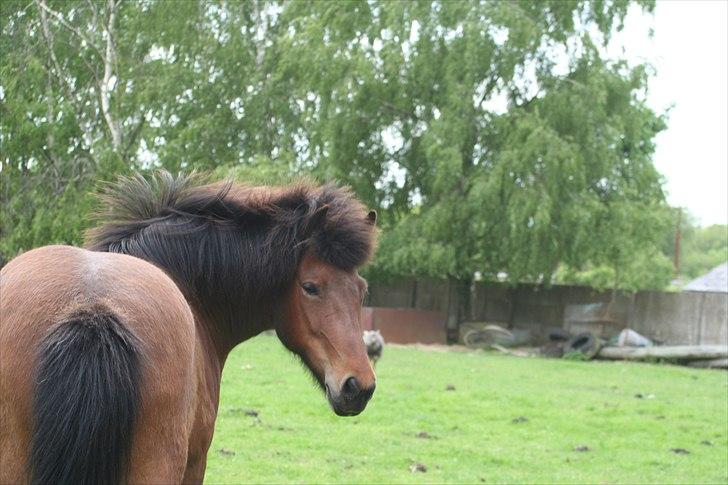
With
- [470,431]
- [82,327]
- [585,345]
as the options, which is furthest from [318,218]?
[585,345]

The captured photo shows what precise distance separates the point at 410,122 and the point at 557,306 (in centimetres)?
702

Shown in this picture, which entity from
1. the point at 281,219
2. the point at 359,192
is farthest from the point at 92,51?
the point at 281,219

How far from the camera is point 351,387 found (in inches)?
157

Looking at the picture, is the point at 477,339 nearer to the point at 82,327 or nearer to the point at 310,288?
the point at 310,288

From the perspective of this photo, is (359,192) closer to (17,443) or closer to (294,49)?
(294,49)

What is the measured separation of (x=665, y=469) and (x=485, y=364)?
10.2 m

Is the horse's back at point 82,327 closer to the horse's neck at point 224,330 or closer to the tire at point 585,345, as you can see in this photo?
the horse's neck at point 224,330

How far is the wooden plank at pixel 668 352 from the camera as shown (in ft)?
69.5

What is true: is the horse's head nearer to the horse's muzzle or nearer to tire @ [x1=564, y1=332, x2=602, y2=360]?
the horse's muzzle

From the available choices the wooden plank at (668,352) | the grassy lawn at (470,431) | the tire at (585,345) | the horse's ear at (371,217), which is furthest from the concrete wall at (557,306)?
the horse's ear at (371,217)

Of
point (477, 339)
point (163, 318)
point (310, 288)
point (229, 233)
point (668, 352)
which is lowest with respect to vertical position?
point (477, 339)

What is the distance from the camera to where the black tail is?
2666 millimetres

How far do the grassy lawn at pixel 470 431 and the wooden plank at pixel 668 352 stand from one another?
4.72 metres

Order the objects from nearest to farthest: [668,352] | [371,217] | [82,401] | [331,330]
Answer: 1. [82,401]
2. [331,330]
3. [371,217]
4. [668,352]
